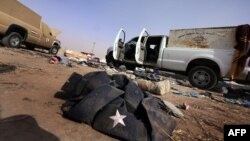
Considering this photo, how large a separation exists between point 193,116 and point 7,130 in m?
2.71

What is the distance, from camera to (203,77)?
6.96 meters

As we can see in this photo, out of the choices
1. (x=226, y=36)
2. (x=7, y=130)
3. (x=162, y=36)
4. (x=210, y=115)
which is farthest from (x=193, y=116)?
(x=162, y=36)

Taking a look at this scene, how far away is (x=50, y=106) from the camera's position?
2.87m

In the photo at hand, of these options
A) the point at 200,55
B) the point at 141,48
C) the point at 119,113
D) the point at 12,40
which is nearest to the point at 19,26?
the point at 12,40

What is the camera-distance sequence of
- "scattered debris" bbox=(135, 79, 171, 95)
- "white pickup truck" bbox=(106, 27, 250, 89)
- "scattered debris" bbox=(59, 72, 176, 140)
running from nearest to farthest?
"scattered debris" bbox=(59, 72, 176, 140), "scattered debris" bbox=(135, 79, 171, 95), "white pickup truck" bbox=(106, 27, 250, 89)

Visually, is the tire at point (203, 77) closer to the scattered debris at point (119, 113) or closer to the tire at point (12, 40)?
the scattered debris at point (119, 113)

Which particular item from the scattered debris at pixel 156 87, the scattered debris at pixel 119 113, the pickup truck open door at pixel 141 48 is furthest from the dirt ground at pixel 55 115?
the pickup truck open door at pixel 141 48

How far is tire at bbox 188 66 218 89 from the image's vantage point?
22.2 feet

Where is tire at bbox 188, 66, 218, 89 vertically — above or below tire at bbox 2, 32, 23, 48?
below

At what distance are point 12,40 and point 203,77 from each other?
8.04 m

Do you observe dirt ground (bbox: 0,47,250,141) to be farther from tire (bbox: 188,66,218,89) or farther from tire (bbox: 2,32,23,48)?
tire (bbox: 2,32,23,48)

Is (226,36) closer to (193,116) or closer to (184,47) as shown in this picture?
(184,47)

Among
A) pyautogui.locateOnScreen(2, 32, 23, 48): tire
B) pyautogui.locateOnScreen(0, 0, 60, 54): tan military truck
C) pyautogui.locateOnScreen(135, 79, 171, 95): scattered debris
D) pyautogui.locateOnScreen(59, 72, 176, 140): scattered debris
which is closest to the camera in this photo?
pyautogui.locateOnScreen(59, 72, 176, 140): scattered debris

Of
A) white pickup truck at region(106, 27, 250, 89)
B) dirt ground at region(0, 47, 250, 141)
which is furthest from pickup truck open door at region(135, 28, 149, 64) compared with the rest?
dirt ground at region(0, 47, 250, 141)
